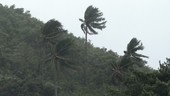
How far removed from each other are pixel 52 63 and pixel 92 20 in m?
11.1

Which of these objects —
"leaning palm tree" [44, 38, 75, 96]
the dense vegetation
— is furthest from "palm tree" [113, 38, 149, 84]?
"leaning palm tree" [44, 38, 75, 96]

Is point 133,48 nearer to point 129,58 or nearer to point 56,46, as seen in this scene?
point 129,58

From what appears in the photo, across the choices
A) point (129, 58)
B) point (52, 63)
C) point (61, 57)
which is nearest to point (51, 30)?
point (52, 63)

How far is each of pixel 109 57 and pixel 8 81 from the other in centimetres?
1675

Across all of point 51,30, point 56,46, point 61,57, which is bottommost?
point 61,57

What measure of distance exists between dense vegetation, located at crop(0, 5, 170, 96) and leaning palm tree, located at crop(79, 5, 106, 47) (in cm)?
25

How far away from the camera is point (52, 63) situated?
190ft

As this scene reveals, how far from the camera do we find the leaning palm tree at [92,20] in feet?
217

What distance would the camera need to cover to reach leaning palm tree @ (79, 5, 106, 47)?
66.1 metres

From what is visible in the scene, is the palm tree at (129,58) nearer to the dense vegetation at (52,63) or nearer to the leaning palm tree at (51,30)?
the dense vegetation at (52,63)

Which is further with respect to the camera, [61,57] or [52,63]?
[52,63]

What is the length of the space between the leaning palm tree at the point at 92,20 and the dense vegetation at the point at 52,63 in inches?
10.0

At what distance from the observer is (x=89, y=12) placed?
2596 inches

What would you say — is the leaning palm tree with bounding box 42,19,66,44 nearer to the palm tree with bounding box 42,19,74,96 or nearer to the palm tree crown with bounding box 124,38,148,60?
the palm tree with bounding box 42,19,74,96
